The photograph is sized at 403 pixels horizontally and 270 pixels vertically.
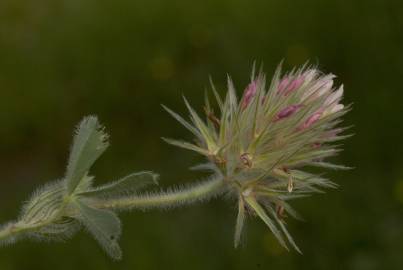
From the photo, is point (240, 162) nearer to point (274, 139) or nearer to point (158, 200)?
point (274, 139)

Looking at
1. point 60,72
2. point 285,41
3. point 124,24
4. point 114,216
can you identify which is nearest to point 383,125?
point 285,41

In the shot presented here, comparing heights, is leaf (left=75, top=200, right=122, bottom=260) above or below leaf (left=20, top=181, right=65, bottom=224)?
below

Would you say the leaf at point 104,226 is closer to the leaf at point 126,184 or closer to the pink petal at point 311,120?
the leaf at point 126,184

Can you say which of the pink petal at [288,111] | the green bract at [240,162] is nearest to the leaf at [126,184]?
the green bract at [240,162]

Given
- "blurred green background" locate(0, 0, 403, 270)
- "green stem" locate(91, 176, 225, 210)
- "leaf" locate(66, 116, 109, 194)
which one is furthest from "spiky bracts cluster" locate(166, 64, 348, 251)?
"blurred green background" locate(0, 0, 403, 270)

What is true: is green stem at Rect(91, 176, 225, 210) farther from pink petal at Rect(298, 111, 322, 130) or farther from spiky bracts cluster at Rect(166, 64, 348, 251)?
pink petal at Rect(298, 111, 322, 130)

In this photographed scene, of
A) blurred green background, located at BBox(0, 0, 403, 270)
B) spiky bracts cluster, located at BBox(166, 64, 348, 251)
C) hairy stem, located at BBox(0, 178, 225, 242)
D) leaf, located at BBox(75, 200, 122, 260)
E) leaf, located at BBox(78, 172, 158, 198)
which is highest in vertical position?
blurred green background, located at BBox(0, 0, 403, 270)

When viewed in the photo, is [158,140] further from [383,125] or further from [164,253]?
[383,125]
